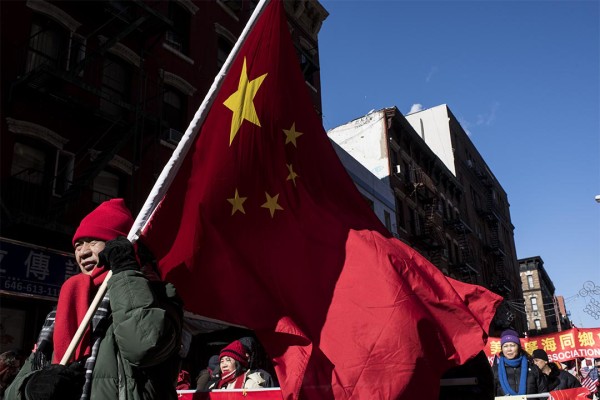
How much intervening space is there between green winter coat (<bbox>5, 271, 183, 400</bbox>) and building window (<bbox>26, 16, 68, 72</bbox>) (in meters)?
12.1

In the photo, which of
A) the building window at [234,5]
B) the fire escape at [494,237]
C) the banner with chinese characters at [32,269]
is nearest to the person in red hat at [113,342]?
the banner with chinese characters at [32,269]

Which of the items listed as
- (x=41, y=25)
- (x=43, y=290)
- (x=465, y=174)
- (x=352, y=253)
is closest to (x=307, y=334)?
(x=352, y=253)

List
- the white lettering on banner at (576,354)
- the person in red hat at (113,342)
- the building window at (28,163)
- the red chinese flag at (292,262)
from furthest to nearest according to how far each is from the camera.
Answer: the white lettering on banner at (576,354) → the building window at (28,163) → the red chinese flag at (292,262) → the person in red hat at (113,342)

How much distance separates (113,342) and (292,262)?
2206 mm

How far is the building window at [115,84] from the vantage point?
14.8m

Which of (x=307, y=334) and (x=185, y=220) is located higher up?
(x=185, y=220)

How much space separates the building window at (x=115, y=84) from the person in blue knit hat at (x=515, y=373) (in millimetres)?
11038

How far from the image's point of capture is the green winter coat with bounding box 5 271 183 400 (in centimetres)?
234

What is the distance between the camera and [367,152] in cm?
3269

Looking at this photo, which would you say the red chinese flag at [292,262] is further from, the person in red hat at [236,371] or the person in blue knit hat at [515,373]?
the person in blue knit hat at [515,373]

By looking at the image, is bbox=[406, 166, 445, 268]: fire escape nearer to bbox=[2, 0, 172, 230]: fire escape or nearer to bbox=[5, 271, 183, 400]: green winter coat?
bbox=[2, 0, 172, 230]: fire escape

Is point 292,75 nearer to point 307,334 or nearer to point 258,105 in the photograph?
point 258,105

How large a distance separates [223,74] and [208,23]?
15944 millimetres

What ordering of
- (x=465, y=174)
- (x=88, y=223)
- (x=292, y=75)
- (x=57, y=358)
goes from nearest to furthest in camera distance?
(x=57, y=358) < (x=88, y=223) < (x=292, y=75) < (x=465, y=174)
